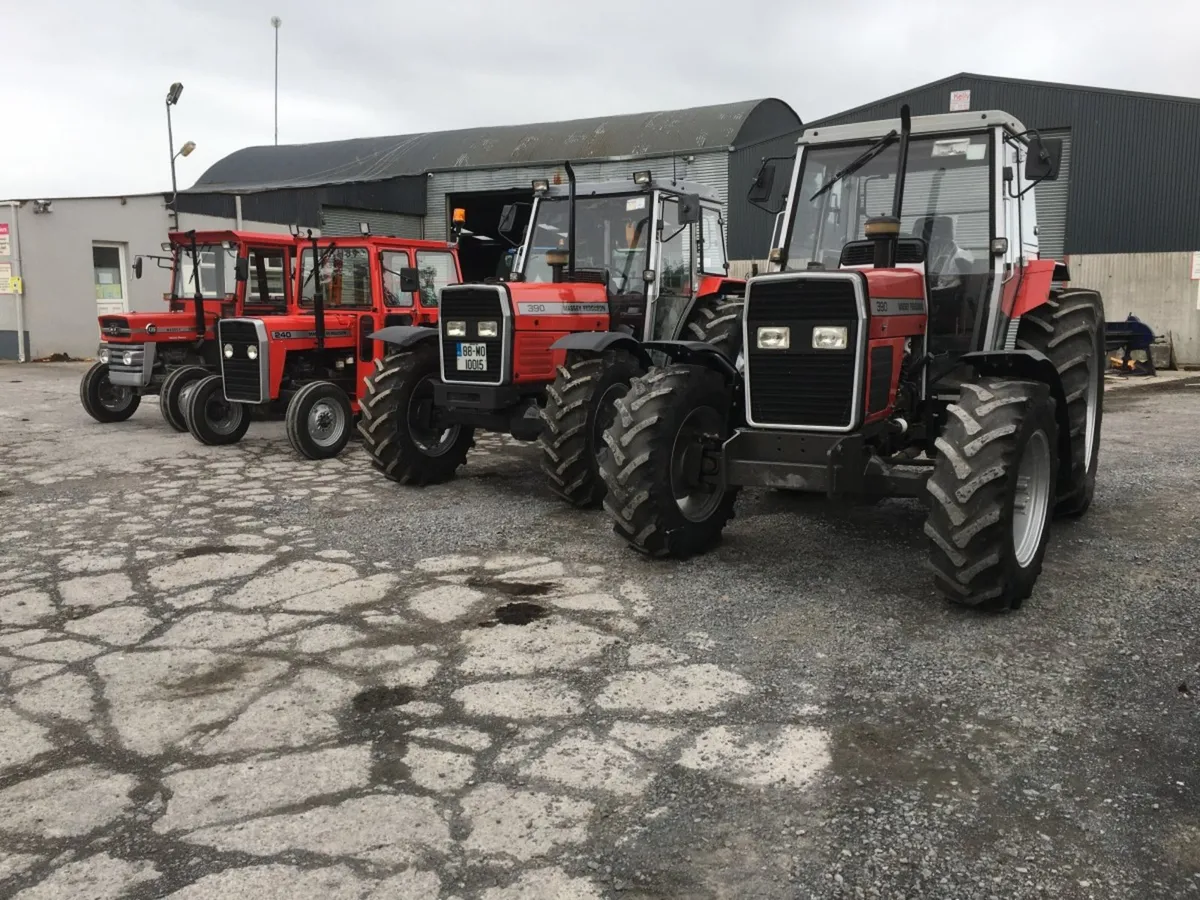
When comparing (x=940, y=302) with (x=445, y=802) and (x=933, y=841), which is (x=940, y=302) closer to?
(x=933, y=841)

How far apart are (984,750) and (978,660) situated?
0.78 metres

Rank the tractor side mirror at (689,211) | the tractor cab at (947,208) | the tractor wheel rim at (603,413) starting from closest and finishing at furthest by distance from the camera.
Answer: the tractor cab at (947,208) → the tractor wheel rim at (603,413) → the tractor side mirror at (689,211)

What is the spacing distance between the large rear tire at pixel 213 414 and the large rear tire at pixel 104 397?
79.7 inches

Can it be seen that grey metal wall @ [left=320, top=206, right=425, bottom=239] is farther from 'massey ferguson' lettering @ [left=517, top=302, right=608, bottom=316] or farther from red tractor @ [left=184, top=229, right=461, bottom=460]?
'massey ferguson' lettering @ [left=517, top=302, right=608, bottom=316]

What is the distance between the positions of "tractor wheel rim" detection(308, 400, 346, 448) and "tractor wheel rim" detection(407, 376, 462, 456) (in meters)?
1.67

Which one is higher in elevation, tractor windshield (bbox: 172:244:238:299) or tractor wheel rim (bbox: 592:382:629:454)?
tractor windshield (bbox: 172:244:238:299)

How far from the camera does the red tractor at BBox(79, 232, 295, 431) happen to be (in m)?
10.3

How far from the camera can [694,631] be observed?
425 centimetres

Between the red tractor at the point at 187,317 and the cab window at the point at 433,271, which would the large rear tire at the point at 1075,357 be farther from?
the red tractor at the point at 187,317

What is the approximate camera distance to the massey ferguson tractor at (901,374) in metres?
4.25

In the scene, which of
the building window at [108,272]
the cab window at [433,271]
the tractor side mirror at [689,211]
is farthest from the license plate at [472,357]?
the building window at [108,272]

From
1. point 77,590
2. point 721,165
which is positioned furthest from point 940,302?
point 721,165

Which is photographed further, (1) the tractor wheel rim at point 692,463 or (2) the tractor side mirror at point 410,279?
(2) the tractor side mirror at point 410,279

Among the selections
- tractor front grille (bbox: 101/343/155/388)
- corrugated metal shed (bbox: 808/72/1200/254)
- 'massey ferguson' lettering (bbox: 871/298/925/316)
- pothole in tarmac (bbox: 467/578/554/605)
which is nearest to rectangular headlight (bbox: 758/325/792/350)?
'massey ferguson' lettering (bbox: 871/298/925/316)
